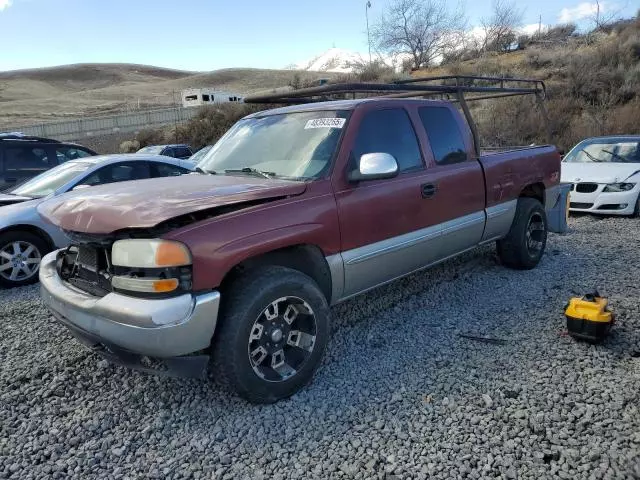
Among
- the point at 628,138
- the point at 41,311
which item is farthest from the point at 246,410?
the point at 628,138

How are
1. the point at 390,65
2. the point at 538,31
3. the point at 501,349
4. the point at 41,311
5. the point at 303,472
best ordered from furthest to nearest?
the point at 390,65 → the point at 538,31 → the point at 41,311 → the point at 501,349 → the point at 303,472

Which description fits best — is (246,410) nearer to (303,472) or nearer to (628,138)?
(303,472)

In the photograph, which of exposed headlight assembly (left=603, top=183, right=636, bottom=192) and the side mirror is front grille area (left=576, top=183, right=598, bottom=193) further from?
the side mirror

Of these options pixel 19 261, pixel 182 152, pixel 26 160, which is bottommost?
pixel 19 261

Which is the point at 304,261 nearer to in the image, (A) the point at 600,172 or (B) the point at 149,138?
(A) the point at 600,172

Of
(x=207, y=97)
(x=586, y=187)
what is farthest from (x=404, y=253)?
(x=207, y=97)

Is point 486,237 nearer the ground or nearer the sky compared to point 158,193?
nearer the ground

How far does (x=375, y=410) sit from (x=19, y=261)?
15.9 ft

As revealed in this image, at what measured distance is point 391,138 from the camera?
3941mm

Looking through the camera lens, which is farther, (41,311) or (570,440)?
(41,311)

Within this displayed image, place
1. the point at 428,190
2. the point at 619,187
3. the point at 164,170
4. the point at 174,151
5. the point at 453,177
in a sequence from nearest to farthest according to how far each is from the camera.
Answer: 1. the point at 428,190
2. the point at 453,177
3. the point at 164,170
4. the point at 619,187
5. the point at 174,151

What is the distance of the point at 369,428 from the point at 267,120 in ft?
8.79

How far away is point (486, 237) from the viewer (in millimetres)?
4922

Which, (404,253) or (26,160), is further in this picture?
(26,160)
